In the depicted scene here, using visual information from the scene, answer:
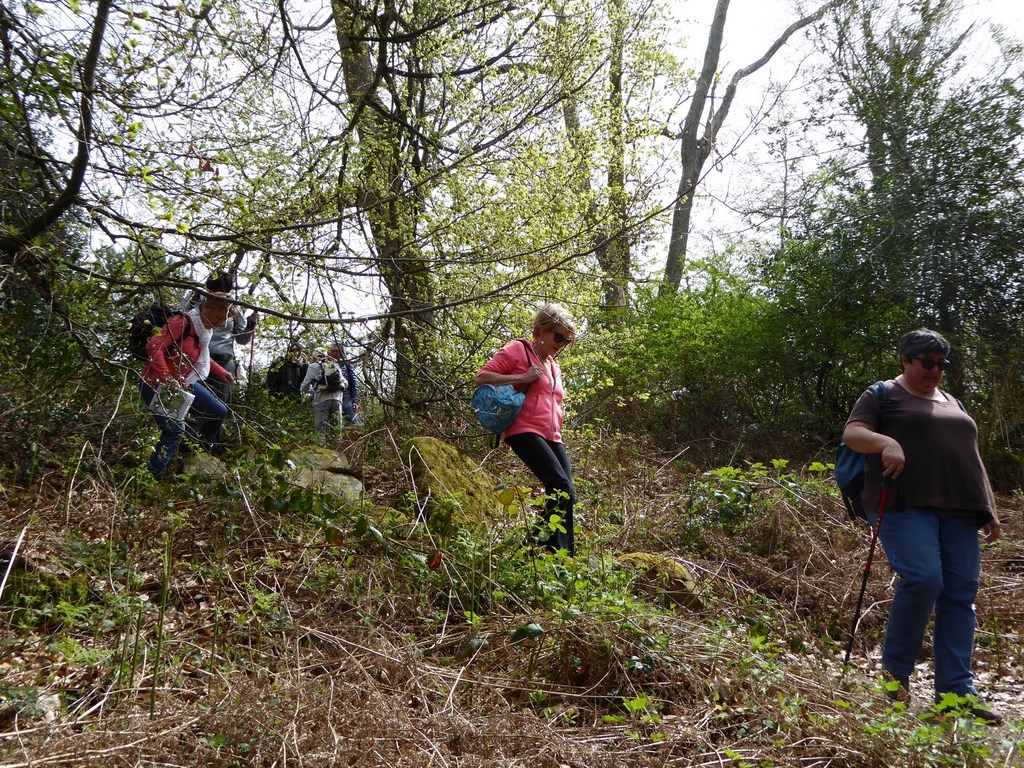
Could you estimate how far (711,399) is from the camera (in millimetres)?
12969

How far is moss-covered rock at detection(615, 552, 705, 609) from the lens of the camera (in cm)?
523

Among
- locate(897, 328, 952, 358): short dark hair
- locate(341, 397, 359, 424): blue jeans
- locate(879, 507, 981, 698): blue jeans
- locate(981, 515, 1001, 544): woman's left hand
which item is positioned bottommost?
locate(879, 507, 981, 698): blue jeans

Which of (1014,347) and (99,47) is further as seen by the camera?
(1014,347)

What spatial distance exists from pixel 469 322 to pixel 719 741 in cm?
527

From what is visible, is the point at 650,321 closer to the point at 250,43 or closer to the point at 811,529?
the point at 811,529

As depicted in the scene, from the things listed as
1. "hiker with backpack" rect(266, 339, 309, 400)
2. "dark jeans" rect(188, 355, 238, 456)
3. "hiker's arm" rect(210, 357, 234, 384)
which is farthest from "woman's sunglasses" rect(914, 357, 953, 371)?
"hiker with backpack" rect(266, 339, 309, 400)

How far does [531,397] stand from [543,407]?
105mm

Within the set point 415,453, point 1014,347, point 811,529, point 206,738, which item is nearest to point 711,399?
point 1014,347

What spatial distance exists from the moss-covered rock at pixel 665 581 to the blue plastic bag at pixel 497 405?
1.21 meters

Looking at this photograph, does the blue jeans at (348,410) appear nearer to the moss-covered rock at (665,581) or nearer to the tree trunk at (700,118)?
the moss-covered rock at (665,581)

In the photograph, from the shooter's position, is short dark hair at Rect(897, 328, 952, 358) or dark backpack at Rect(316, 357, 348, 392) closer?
short dark hair at Rect(897, 328, 952, 358)

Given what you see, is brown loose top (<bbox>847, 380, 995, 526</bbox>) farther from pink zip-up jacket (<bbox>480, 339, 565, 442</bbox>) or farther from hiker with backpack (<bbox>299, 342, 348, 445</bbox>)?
hiker with backpack (<bbox>299, 342, 348, 445</bbox>)

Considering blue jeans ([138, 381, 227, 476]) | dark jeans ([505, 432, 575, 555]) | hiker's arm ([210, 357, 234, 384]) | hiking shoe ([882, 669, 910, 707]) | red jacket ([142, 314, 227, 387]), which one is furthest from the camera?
hiker's arm ([210, 357, 234, 384])

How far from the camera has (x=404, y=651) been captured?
3.83 meters
